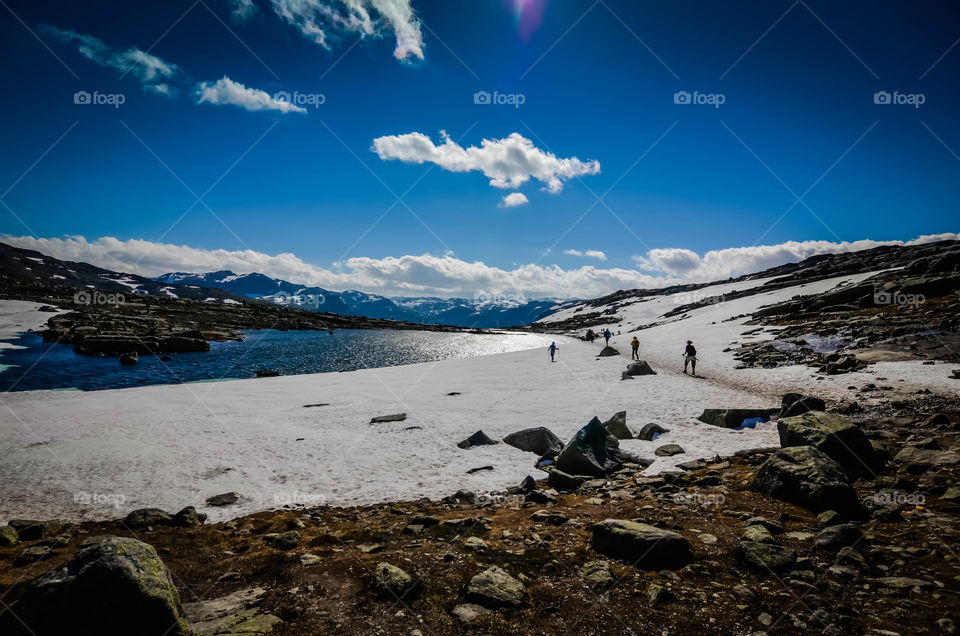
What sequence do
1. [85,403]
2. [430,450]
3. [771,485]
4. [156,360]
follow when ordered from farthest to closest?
1. [156,360]
2. [85,403]
3. [430,450]
4. [771,485]

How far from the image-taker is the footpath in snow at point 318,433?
13422 millimetres

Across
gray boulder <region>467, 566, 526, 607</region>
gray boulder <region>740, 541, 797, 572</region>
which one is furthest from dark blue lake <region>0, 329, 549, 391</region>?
gray boulder <region>740, 541, 797, 572</region>

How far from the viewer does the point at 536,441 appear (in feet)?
56.2

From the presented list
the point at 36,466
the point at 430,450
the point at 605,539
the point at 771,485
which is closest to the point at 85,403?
the point at 36,466

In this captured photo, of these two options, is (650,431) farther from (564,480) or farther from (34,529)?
(34,529)

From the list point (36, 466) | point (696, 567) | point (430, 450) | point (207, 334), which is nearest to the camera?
point (696, 567)

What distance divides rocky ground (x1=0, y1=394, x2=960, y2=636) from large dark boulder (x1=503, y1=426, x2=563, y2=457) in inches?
165

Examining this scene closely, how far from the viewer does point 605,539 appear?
823cm

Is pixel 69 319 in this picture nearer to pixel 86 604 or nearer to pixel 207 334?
pixel 207 334

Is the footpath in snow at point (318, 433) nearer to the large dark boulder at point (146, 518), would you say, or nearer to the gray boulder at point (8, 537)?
the large dark boulder at point (146, 518)

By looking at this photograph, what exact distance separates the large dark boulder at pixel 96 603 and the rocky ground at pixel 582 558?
3 centimetres

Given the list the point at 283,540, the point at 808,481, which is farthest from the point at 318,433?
the point at 808,481

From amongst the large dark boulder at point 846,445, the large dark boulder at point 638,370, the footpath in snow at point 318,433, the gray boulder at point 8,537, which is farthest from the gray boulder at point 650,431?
the gray boulder at point 8,537

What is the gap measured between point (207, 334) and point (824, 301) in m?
107
